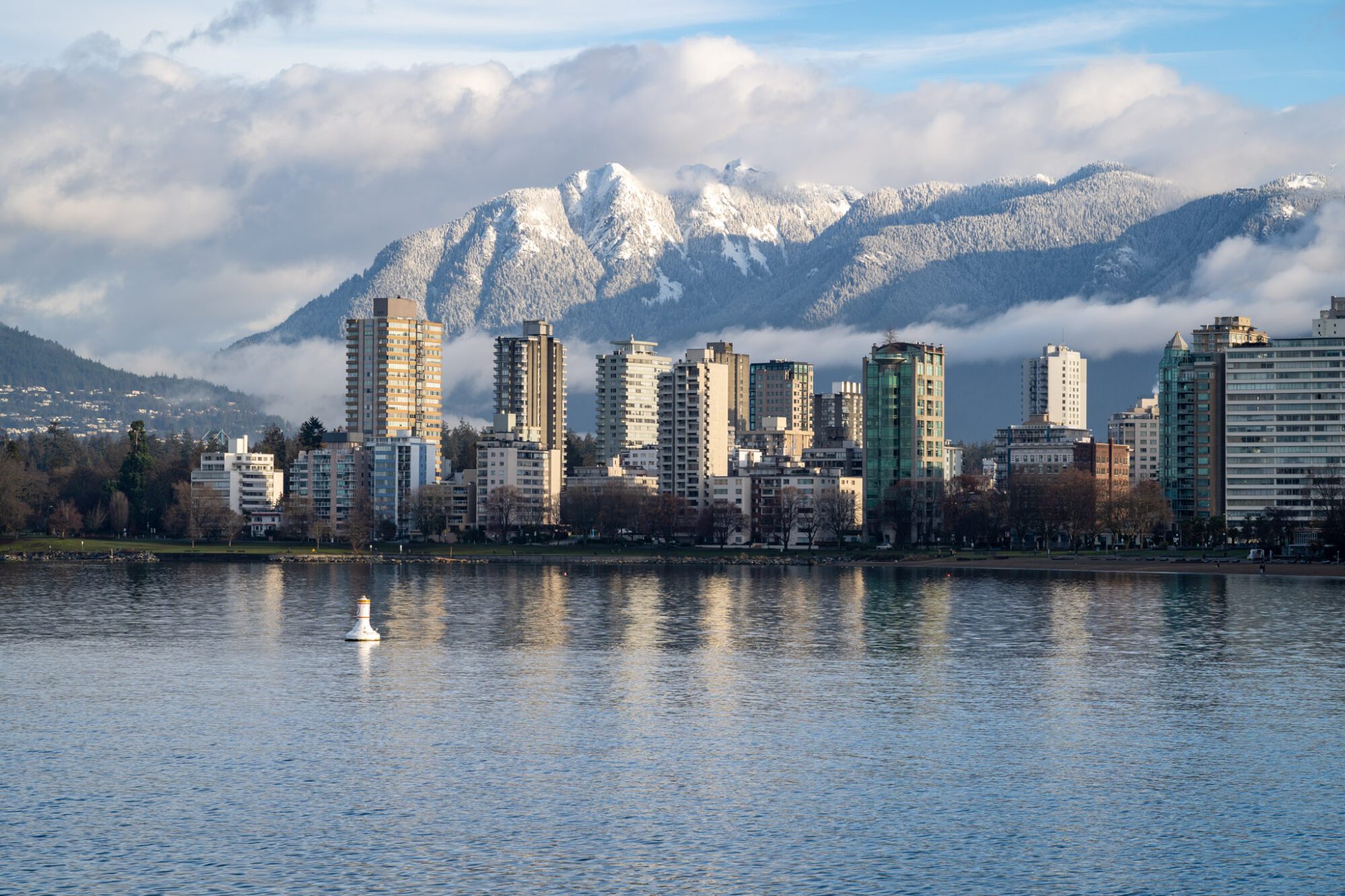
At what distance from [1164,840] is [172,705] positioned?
4451 cm

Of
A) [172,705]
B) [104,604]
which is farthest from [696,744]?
[104,604]

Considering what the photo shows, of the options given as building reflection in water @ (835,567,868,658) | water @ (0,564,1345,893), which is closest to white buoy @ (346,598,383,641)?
water @ (0,564,1345,893)

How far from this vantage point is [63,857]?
151 feet

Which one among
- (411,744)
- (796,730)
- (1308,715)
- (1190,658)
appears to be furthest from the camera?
(1190,658)

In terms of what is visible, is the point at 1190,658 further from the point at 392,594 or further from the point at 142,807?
the point at 392,594

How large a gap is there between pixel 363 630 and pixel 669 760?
4832 centimetres

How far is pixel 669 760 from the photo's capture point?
60.7 m

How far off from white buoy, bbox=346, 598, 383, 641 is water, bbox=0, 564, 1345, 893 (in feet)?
8.59

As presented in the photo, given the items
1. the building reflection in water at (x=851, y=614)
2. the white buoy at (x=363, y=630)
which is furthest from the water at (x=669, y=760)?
the white buoy at (x=363, y=630)

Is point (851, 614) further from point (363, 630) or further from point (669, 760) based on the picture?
point (669, 760)

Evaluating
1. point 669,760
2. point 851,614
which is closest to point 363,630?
point 851,614

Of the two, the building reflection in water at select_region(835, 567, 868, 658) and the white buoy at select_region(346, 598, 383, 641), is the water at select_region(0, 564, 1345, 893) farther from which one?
the white buoy at select_region(346, 598, 383, 641)

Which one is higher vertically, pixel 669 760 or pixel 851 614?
pixel 669 760

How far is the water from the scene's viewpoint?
45.8m
